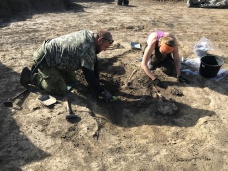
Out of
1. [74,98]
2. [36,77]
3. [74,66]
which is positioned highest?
[74,66]

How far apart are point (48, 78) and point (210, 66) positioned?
11.1ft

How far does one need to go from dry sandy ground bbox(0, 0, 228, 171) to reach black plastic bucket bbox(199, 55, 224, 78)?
17 centimetres

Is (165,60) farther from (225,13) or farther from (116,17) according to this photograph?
(225,13)

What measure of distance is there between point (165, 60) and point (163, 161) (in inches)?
109

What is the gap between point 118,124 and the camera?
457 cm

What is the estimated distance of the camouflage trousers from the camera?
4762 mm

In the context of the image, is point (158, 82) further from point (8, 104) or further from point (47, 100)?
point (8, 104)

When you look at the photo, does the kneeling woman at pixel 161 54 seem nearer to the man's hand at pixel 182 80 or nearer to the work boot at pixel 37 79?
the man's hand at pixel 182 80

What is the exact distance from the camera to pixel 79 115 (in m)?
4.51

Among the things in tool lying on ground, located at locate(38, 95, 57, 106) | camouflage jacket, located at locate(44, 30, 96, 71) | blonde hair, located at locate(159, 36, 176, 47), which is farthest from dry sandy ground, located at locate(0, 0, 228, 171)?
blonde hair, located at locate(159, 36, 176, 47)

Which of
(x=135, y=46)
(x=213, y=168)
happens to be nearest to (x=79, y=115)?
(x=213, y=168)

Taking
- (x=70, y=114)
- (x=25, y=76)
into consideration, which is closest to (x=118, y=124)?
(x=70, y=114)

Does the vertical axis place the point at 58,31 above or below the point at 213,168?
above

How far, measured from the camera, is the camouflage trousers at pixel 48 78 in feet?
15.6
